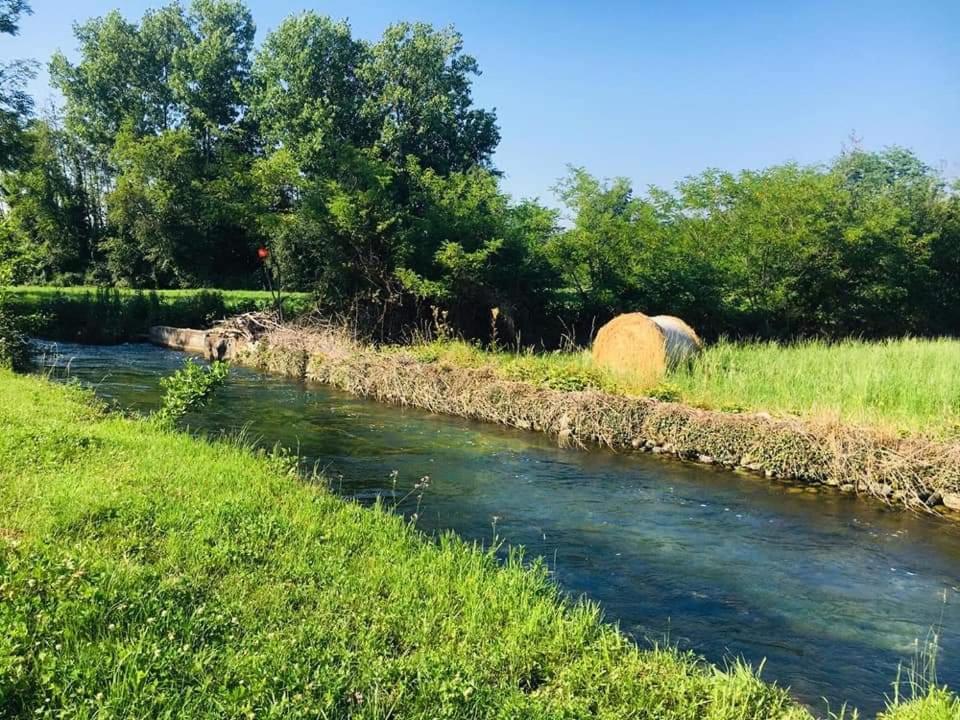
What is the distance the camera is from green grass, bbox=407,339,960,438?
481 inches

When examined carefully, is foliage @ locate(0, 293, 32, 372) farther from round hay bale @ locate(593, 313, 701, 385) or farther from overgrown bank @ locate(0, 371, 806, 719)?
round hay bale @ locate(593, 313, 701, 385)

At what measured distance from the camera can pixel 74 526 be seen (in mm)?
6090

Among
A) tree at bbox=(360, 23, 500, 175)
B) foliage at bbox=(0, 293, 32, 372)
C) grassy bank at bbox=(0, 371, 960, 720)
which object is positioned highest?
tree at bbox=(360, 23, 500, 175)

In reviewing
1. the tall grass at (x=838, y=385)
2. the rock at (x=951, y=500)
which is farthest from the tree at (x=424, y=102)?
the rock at (x=951, y=500)

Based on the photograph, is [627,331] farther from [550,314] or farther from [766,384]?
Answer: [550,314]

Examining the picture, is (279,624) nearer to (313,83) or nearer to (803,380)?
(803,380)

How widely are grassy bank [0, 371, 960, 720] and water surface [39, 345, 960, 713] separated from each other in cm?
101

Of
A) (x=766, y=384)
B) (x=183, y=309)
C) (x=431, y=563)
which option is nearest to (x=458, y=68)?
(x=183, y=309)

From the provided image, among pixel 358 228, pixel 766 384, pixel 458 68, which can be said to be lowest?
pixel 766 384

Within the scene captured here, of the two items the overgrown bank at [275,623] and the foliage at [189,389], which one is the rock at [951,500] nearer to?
the overgrown bank at [275,623]

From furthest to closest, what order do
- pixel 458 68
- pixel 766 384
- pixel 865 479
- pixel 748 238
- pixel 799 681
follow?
pixel 458 68, pixel 748 238, pixel 766 384, pixel 865 479, pixel 799 681

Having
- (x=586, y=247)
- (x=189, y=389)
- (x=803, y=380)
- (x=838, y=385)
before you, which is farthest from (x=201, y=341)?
(x=838, y=385)

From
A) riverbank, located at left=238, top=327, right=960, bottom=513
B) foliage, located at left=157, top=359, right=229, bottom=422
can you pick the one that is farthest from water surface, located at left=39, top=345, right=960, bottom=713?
foliage, located at left=157, top=359, right=229, bottom=422

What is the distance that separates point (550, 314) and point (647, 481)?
46.7 ft
